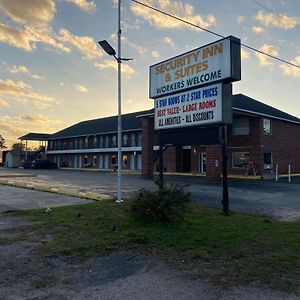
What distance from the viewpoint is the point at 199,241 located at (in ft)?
25.0

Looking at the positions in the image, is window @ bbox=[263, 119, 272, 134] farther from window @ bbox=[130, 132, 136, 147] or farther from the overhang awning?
the overhang awning

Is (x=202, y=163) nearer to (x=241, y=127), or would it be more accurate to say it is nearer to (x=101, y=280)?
(x=241, y=127)

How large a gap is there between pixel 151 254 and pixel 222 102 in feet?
19.2

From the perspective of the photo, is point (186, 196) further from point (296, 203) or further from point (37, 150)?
point (37, 150)

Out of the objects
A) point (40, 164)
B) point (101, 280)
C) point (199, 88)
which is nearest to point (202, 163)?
point (199, 88)

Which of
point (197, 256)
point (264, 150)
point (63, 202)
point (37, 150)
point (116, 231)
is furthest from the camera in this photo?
point (37, 150)

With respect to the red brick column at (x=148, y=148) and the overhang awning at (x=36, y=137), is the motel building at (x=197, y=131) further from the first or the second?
the overhang awning at (x=36, y=137)

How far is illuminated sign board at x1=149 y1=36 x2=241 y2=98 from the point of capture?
10.9 m

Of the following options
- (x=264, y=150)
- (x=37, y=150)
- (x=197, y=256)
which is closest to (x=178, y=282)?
(x=197, y=256)

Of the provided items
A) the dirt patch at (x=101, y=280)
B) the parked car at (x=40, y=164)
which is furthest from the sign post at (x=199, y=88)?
the parked car at (x=40, y=164)

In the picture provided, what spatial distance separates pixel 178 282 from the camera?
5277 millimetres

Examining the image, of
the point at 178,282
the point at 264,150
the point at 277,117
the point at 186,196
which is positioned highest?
the point at 277,117

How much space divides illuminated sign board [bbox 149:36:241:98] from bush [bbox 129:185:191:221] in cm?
401

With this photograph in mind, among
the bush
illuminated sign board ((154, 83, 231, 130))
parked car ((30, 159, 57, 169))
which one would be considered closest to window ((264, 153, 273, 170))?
illuminated sign board ((154, 83, 231, 130))
